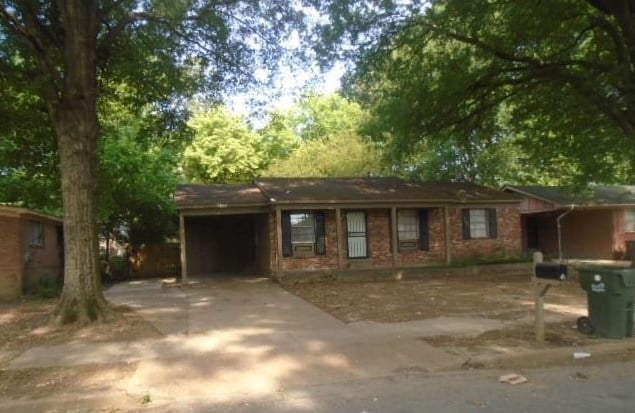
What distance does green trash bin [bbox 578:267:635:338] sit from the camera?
9031 mm

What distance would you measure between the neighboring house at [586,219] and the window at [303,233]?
12570mm

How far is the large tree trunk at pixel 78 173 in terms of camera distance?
11141 mm

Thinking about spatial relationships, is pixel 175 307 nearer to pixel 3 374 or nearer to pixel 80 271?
pixel 80 271

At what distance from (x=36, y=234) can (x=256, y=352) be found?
15487 mm

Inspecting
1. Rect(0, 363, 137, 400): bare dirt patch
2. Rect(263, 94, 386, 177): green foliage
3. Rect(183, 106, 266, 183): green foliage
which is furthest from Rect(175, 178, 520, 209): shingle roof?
Rect(183, 106, 266, 183): green foliage

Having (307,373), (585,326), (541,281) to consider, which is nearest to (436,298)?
(585,326)

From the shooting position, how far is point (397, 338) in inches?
370

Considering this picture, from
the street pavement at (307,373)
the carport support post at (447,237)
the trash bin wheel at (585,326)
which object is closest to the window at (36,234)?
the street pavement at (307,373)

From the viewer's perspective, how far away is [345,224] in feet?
69.2

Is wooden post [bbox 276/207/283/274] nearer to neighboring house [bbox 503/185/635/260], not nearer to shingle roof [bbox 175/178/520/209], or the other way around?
shingle roof [bbox 175/178/520/209]

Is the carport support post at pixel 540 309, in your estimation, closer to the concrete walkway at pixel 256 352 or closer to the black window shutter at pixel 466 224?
the concrete walkway at pixel 256 352

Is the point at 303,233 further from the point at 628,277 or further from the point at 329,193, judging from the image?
the point at 628,277

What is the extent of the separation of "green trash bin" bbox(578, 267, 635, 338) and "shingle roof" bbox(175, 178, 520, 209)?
11.3 meters

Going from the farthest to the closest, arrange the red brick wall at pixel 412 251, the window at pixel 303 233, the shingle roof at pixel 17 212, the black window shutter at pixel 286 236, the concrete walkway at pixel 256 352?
the red brick wall at pixel 412 251 < the window at pixel 303 233 < the black window shutter at pixel 286 236 < the shingle roof at pixel 17 212 < the concrete walkway at pixel 256 352
